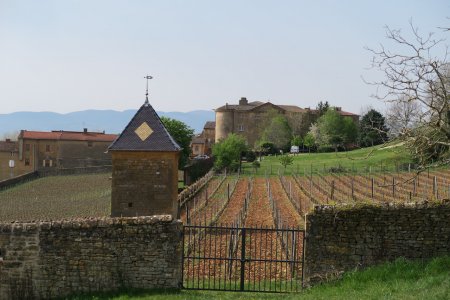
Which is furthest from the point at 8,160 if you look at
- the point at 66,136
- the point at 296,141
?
the point at 296,141

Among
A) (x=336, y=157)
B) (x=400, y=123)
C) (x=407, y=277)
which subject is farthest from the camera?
(x=336, y=157)

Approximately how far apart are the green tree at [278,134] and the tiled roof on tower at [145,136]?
7237 centimetres

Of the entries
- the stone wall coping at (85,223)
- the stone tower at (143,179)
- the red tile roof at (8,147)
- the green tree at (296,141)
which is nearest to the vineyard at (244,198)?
the stone tower at (143,179)

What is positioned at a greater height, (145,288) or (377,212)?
(377,212)

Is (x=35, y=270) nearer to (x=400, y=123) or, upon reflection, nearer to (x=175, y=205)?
(x=400, y=123)

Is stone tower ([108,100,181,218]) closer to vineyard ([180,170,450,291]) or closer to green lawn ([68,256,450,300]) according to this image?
vineyard ([180,170,450,291])

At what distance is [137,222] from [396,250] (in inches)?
215

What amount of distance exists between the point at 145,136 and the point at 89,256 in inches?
452

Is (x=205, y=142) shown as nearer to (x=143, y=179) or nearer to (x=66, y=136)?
(x=66, y=136)

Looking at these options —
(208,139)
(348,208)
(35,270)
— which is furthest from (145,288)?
(208,139)

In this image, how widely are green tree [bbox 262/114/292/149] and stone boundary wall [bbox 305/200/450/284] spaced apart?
83.8m

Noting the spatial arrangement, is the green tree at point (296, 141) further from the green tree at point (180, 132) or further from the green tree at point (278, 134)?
the green tree at point (180, 132)

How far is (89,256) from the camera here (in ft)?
41.0

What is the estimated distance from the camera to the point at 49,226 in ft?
41.3
